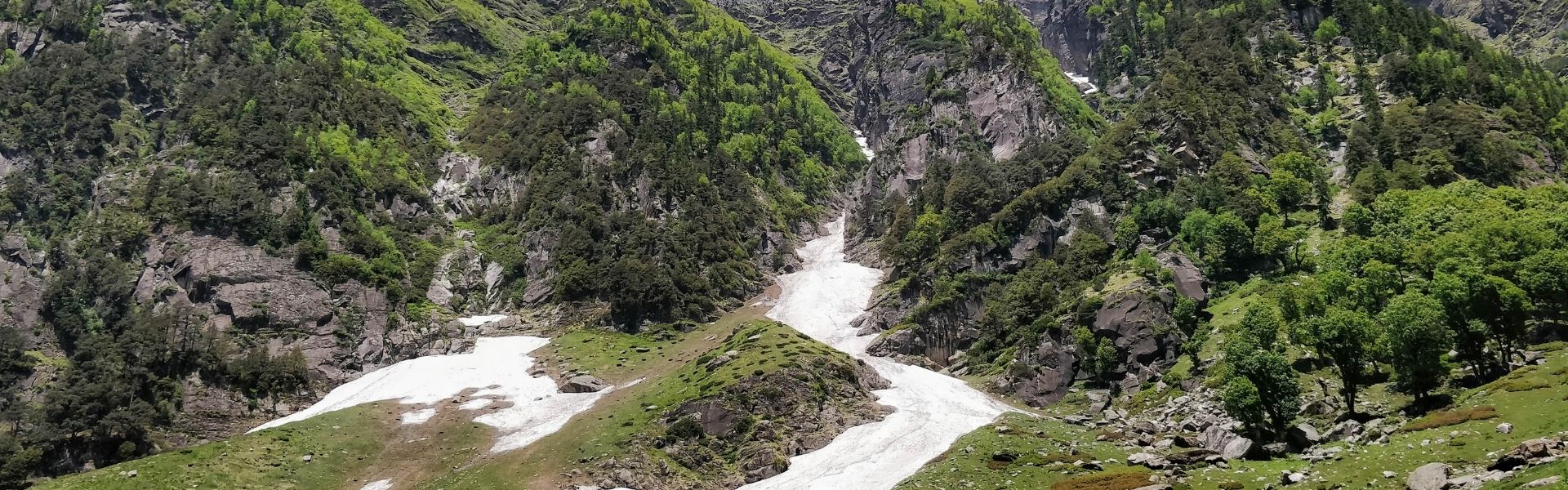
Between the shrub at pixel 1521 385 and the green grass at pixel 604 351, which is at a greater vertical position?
the shrub at pixel 1521 385

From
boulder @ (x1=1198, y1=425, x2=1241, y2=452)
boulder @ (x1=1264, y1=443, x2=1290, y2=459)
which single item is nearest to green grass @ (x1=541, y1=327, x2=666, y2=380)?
boulder @ (x1=1198, y1=425, x2=1241, y2=452)

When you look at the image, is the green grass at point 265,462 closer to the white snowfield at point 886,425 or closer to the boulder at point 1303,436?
the white snowfield at point 886,425

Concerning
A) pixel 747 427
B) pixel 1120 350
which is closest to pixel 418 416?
pixel 747 427

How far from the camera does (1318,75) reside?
494 ft

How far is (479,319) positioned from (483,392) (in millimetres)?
35889

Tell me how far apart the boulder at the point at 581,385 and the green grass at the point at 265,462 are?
20.4 meters

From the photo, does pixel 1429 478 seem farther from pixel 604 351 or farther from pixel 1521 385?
pixel 604 351

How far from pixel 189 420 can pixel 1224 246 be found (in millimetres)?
120387

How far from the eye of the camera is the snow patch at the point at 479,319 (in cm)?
13550

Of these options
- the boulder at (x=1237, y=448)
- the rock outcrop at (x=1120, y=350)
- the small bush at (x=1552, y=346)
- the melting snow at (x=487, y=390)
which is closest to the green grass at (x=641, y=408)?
the melting snow at (x=487, y=390)

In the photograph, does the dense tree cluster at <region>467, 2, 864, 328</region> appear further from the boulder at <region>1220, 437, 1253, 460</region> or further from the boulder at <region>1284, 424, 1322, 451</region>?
the boulder at <region>1284, 424, 1322, 451</region>

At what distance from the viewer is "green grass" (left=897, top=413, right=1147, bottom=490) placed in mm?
58781

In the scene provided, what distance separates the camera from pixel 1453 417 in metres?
49.6

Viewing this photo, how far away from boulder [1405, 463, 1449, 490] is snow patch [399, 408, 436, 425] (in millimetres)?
87810
